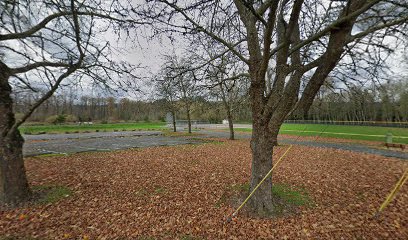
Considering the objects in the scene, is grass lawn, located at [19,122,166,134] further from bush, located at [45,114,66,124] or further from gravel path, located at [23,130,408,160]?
gravel path, located at [23,130,408,160]

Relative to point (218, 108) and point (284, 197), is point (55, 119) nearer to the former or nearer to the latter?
point (218, 108)

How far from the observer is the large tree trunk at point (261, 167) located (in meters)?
4.52

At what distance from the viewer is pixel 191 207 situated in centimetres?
496

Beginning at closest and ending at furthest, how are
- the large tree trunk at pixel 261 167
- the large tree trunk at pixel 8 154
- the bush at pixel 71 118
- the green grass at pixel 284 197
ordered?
the large tree trunk at pixel 261 167 → the green grass at pixel 284 197 → the large tree trunk at pixel 8 154 → the bush at pixel 71 118

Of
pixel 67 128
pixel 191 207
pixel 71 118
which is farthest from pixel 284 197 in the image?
pixel 71 118

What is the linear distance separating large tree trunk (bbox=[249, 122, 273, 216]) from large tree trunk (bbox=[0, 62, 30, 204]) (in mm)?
5641

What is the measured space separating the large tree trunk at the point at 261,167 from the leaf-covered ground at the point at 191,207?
37 cm

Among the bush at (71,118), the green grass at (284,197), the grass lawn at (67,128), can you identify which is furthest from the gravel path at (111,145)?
the bush at (71,118)

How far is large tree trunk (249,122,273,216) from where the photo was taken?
14.8 feet

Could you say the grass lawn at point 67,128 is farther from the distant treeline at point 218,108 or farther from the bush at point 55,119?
the bush at point 55,119

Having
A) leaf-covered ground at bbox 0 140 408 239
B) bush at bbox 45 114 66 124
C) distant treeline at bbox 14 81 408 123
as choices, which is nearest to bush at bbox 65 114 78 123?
distant treeline at bbox 14 81 408 123

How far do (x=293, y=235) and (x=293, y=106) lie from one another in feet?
8.31

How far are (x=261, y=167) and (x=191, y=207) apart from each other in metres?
1.91

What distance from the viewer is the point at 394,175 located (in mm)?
7496
